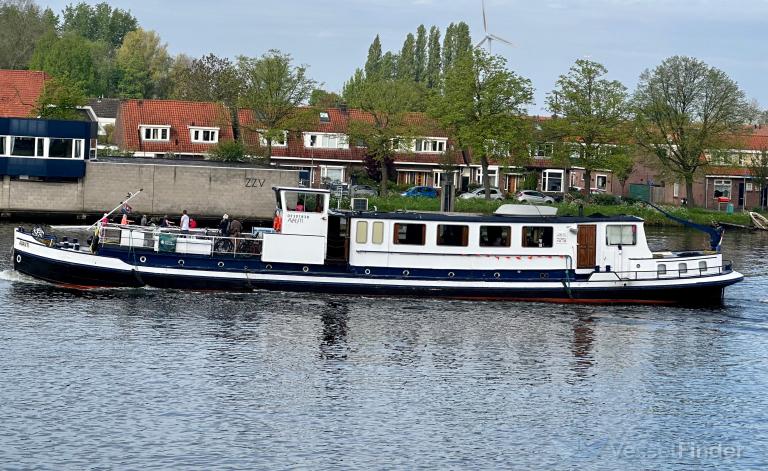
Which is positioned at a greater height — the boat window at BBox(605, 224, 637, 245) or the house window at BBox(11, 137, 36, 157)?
the house window at BBox(11, 137, 36, 157)

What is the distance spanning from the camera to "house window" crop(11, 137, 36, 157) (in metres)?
79.3

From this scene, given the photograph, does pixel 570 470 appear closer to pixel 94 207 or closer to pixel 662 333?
pixel 662 333

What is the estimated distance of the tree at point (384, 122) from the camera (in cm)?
10838

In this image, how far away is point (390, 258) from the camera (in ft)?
162

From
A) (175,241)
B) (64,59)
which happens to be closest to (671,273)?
(175,241)

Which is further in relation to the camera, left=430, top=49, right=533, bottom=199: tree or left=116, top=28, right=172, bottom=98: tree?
left=116, top=28, right=172, bottom=98: tree

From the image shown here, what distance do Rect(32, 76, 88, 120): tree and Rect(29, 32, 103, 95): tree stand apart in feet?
135

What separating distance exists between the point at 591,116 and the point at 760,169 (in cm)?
2036

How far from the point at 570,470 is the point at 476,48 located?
75098 millimetres

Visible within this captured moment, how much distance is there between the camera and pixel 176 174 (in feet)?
276

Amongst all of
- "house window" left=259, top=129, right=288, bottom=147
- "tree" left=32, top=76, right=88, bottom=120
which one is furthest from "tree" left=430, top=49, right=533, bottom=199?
"tree" left=32, top=76, right=88, bottom=120

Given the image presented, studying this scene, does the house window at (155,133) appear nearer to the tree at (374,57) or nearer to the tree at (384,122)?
the tree at (384,122)

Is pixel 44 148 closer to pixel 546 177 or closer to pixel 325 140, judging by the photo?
pixel 325 140

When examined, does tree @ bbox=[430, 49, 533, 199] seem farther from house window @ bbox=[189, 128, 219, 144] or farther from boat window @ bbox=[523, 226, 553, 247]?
boat window @ bbox=[523, 226, 553, 247]
